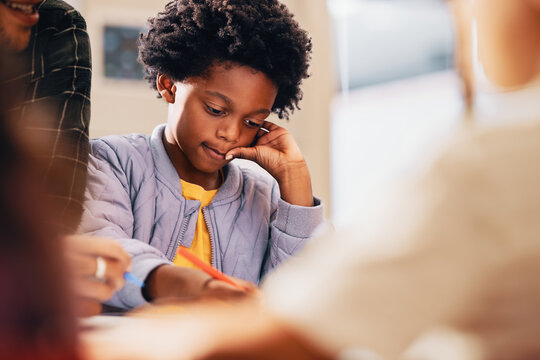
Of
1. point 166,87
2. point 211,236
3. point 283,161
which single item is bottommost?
point 211,236

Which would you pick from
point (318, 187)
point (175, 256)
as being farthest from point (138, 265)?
point (318, 187)

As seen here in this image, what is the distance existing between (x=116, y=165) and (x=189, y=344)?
586 millimetres

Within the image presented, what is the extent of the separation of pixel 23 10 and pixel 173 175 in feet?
1.48

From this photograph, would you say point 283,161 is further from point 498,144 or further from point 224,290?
point 498,144

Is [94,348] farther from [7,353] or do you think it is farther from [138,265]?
[138,265]

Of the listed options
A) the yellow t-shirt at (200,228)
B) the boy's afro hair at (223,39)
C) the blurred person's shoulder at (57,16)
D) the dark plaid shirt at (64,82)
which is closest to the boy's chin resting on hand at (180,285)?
→ the dark plaid shirt at (64,82)

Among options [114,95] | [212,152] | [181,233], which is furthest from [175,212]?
[114,95]

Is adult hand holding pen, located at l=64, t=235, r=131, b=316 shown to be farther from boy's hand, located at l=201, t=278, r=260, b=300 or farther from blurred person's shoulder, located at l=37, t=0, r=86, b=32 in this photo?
blurred person's shoulder, located at l=37, t=0, r=86, b=32

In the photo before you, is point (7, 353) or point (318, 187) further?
point (318, 187)

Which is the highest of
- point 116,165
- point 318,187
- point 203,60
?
point 203,60

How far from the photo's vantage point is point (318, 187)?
7.55 ft

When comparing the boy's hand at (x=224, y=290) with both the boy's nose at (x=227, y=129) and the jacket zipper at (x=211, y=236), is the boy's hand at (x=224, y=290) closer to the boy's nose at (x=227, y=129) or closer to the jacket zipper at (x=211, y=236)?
the jacket zipper at (x=211, y=236)

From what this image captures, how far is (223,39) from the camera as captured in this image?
912 mm

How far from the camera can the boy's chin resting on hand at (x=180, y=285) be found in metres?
0.51
